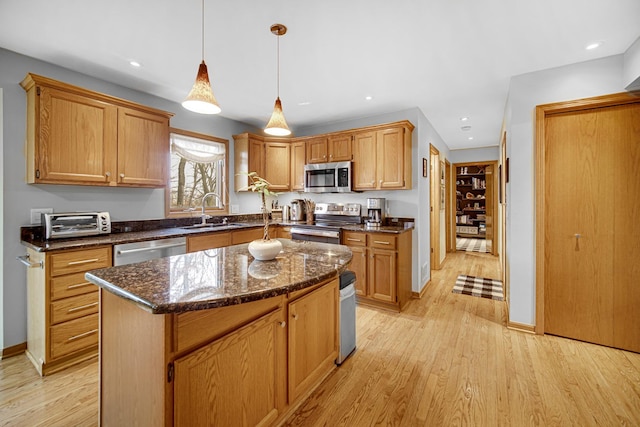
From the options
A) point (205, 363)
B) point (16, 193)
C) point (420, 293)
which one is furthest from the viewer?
point (420, 293)

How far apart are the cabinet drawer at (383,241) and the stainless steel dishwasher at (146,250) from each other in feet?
7.00

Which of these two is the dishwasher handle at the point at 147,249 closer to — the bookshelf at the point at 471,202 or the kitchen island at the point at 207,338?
the kitchen island at the point at 207,338

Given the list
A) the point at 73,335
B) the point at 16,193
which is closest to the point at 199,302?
the point at 73,335

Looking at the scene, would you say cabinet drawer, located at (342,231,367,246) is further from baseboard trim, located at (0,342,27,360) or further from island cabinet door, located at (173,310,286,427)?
baseboard trim, located at (0,342,27,360)

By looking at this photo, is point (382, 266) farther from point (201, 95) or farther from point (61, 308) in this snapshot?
point (61, 308)

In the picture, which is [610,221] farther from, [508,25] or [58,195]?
[58,195]

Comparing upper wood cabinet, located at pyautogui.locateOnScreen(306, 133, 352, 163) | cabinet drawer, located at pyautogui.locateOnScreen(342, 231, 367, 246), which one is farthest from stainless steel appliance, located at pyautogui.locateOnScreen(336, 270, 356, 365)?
upper wood cabinet, located at pyautogui.locateOnScreen(306, 133, 352, 163)

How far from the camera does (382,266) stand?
3309mm

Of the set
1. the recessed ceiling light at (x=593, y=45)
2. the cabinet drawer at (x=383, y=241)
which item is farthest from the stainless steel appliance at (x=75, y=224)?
the recessed ceiling light at (x=593, y=45)

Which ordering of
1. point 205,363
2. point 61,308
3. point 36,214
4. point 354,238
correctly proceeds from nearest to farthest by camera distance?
point 205,363 → point 61,308 → point 36,214 → point 354,238

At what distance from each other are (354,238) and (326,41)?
2.16 metres

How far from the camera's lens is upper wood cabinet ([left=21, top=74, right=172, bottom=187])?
7.47 feet

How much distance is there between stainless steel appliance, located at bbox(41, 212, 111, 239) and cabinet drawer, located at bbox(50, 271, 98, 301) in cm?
48

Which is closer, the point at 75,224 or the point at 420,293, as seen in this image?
the point at 75,224
